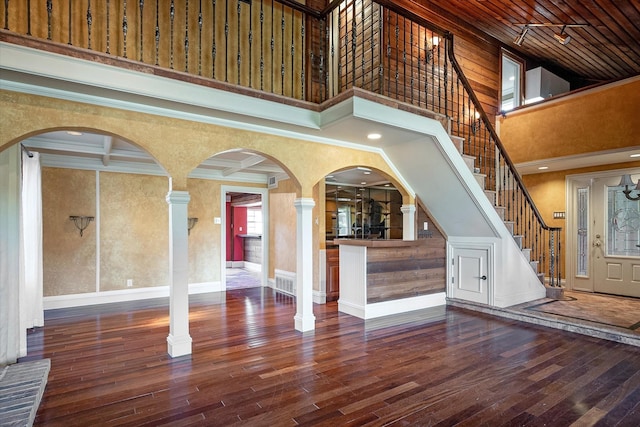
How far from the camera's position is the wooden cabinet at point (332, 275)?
19.9ft

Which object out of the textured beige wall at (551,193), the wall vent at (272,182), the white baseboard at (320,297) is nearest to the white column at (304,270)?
the white baseboard at (320,297)

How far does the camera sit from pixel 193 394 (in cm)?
281

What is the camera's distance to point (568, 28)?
18.9 ft

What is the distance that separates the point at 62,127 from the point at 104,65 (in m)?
0.67

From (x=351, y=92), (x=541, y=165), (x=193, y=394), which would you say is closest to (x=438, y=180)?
(x=351, y=92)

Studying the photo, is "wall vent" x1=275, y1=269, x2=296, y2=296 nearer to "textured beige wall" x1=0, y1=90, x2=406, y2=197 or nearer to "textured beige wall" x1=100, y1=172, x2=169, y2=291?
"textured beige wall" x1=100, y1=172, x2=169, y2=291

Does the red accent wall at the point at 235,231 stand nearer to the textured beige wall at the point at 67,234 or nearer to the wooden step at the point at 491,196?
the textured beige wall at the point at 67,234

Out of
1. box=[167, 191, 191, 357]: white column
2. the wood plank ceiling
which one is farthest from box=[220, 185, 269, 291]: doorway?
the wood plank ceiling

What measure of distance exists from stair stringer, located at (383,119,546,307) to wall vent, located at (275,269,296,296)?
109 inches

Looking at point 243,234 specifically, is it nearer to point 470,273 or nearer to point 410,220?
point 410,220

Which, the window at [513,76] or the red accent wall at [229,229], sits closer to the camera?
the window at [513,76]

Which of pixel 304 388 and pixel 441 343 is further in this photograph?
pixel 441 343

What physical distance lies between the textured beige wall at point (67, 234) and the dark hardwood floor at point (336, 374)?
100cm

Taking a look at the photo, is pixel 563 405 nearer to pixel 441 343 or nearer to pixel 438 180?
pixel 441 343
